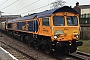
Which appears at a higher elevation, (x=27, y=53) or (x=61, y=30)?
(x=61, y=30)

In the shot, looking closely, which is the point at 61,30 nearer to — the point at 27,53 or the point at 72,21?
the point at 72,21

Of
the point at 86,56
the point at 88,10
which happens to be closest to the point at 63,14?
the point at 86,56

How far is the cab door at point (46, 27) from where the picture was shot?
45.5ft

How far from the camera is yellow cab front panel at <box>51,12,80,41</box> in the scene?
1324 cm

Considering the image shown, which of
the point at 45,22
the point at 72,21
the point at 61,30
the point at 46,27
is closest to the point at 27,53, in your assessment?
the point at 46,27

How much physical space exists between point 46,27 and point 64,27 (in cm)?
142

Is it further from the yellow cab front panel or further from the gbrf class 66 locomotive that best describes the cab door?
the yellow cab front panel

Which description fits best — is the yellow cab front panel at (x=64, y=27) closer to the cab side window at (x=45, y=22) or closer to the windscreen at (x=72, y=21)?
the windscreen at (x=72, y=21)

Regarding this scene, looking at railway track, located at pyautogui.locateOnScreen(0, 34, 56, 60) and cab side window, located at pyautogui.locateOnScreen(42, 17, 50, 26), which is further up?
cab side window, located at pyautogui.locateOnScreen(42, 17, 50, 26)

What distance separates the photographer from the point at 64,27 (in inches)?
530

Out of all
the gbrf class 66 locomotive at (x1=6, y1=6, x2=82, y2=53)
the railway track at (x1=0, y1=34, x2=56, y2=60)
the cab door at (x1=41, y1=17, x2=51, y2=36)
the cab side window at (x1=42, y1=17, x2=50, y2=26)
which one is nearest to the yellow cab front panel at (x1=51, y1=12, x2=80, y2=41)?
the gbrf class 66 locomotive at (x1=6, y1=6, x2=82, y2=53)

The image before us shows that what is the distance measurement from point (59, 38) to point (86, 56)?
89.9 inches

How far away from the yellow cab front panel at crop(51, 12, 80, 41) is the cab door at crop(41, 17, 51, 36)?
1.83 ft

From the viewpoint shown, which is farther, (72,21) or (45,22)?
(45,22)
